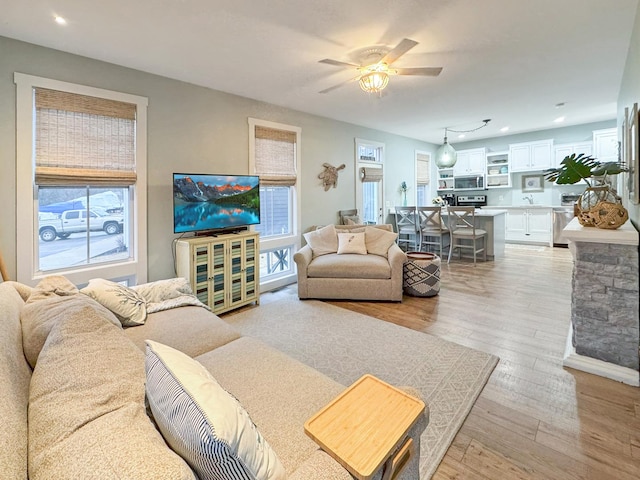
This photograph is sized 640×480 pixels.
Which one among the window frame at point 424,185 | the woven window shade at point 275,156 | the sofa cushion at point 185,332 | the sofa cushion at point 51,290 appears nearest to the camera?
the sofa cushion at point 51,290

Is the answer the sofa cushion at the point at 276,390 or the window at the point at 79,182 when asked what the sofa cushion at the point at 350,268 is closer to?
the window at the point at 79,182

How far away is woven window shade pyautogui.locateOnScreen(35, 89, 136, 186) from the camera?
2686 mm

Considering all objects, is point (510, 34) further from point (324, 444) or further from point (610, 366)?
point (324, 444)

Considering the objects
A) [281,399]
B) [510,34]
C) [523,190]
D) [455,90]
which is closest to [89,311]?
[281,399]

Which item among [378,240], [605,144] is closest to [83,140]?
[378,240]

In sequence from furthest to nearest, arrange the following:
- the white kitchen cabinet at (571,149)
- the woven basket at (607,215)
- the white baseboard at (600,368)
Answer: the white kitchen cabinet at (571,149) → the woven basket at (607,215) → the white baseboard at (600,368)

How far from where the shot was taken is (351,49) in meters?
2.80

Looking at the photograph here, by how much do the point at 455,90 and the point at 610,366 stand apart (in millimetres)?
3333

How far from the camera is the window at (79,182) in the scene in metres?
2.64

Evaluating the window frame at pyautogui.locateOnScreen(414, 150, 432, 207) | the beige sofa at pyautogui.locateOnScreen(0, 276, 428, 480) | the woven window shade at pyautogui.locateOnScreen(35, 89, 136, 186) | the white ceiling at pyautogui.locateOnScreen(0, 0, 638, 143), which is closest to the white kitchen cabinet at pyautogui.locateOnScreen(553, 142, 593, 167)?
the window frame at pyautogui.locateOnScreen(414, 150, 432, 207)

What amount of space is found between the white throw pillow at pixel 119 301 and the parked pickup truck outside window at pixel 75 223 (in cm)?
118

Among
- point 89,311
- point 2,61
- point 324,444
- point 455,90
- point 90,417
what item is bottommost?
point 324,444

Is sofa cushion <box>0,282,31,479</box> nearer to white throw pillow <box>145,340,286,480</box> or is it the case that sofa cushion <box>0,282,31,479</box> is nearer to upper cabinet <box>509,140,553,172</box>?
white throw pillow <box>145,340,286,480</box>

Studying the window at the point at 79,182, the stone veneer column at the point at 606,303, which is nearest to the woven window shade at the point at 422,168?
the stone veneer column at the point at 606,303
